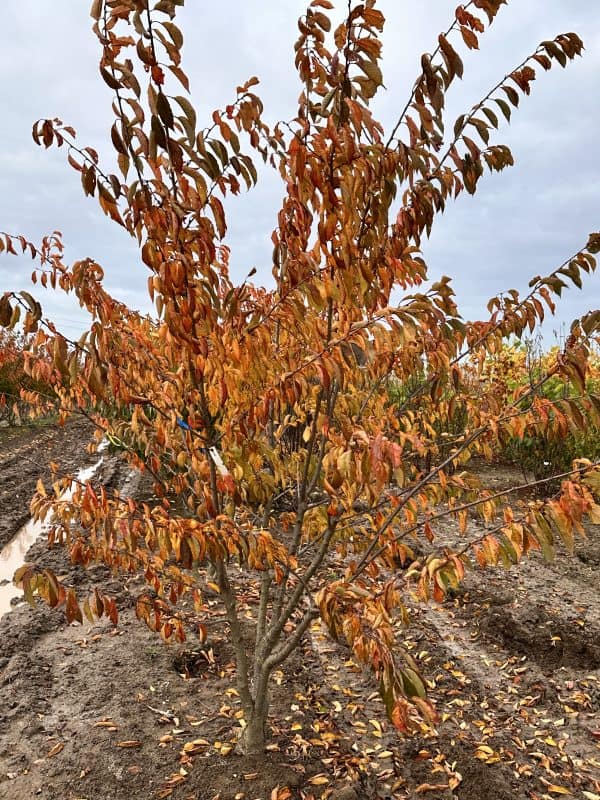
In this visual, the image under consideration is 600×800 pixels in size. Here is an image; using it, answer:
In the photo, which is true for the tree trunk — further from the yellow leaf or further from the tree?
the yellow leaf

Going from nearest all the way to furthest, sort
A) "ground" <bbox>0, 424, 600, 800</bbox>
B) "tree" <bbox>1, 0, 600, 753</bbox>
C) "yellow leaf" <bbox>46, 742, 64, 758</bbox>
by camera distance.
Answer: "tree" <bbox>1, 0, 600, 753</bbox> → "ground" <bbox>0, 424, 600, 800</bbox> → "yellow leaf" <bbox>46, 742, 64, 758</bbox>

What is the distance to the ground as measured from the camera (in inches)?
101

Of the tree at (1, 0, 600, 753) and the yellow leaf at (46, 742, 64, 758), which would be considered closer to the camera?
the tree at (1, 0, 600, 753)

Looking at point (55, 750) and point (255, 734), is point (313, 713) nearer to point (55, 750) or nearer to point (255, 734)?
point (255, 734)

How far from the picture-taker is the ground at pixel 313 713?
2.58 metres

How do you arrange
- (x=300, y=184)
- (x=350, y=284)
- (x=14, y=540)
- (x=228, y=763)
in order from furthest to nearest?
1. (x=14, y=540)
2. (x=228, y=763)
3. (x=350, y=284)
4. (x=300, y=184)

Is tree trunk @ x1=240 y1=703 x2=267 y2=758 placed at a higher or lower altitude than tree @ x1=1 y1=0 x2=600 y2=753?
lower

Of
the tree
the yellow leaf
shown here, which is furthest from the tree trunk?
the yellow leaf

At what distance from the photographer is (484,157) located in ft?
7.36

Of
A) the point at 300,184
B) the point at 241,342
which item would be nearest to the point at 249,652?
the point at 241,342

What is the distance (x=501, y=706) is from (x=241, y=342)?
267cm

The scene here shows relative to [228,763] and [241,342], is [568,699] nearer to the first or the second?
[228,763]

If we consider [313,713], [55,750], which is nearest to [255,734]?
[313,713]

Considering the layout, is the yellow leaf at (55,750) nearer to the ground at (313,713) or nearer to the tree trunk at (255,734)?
the ground at (313,713)
